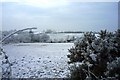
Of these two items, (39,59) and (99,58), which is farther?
(39,59)

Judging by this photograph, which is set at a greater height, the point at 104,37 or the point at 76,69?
the point at 104,37

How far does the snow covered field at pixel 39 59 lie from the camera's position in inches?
254

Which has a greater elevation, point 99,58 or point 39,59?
point 99,58

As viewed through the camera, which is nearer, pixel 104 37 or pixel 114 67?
pixel 114 67

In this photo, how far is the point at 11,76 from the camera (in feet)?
19.9

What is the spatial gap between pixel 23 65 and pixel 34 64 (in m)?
0.28

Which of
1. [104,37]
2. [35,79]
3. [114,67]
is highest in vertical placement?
[104,37]

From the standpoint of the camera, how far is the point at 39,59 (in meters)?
7.74

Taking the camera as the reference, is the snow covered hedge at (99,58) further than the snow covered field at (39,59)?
No

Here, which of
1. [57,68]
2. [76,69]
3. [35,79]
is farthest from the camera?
[57,68]

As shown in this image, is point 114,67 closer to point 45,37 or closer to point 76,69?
point 76,69

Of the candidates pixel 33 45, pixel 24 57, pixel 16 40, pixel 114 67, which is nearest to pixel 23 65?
pixel 24 57

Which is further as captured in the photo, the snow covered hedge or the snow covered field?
the snow covered field

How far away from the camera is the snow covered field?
21.1ft
